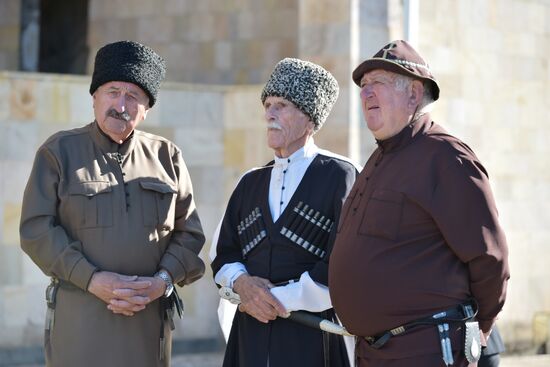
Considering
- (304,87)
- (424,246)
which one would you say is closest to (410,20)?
(304,87)

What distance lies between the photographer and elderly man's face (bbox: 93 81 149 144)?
460cm

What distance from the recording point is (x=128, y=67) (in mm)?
4629

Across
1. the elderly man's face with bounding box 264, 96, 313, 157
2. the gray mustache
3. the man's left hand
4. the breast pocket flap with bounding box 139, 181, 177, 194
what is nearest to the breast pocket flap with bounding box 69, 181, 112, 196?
the breast pocket flap with bounding box 139, 181, 177, 194

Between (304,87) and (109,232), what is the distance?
1044 mm

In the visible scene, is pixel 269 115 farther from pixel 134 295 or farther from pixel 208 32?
pixel 208 32

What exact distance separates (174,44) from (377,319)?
5.83 metres

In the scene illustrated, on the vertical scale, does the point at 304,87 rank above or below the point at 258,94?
above

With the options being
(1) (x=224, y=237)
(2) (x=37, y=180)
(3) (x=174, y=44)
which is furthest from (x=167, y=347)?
(3) (x=174, y=44)

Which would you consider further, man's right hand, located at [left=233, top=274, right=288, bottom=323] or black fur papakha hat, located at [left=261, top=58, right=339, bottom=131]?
black fur papakha hat, located at [left=261, top=58, right=339, bottom=131]

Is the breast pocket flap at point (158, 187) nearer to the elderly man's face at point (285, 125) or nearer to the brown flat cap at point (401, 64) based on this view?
the elderly man's face at point (285, 125)

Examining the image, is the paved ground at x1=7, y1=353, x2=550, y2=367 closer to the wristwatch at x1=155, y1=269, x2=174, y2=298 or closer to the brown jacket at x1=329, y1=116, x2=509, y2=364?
the wristwatch at x1=155, y1=269, x2=174, y2=298

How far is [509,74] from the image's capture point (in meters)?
9.05

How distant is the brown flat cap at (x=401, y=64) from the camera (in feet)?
13.1

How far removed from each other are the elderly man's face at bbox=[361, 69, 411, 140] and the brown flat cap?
45 mm
